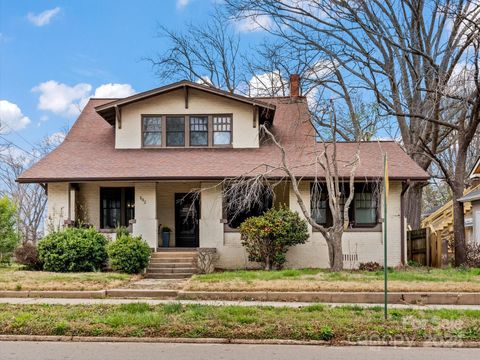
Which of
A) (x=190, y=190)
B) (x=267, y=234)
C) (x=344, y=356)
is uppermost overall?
(x=190, y=190)

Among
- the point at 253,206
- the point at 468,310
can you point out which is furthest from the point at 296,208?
the point at 468,310

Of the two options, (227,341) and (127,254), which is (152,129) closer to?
(127,254)

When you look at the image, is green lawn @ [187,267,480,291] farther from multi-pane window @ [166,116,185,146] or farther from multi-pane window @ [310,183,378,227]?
multi-pane window @ [166,116,185,146]

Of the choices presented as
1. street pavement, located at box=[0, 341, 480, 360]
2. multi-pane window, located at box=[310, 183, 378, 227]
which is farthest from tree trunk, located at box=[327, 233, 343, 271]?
street pavement, located at box=[0, 341, 480, 360]

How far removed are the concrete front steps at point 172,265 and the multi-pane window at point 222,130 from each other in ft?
16.0

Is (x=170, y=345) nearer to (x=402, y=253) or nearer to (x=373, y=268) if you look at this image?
(x=373, y=268)

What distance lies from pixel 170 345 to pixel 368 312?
383 cm

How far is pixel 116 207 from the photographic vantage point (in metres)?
21.1

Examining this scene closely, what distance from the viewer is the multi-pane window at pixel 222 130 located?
21422 mm

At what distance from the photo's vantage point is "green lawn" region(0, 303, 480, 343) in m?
8.62

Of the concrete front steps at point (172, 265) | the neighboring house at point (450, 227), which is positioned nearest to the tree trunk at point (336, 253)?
the concrete front steps at point (172, 265)

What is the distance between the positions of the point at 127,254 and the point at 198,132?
643 centimetres

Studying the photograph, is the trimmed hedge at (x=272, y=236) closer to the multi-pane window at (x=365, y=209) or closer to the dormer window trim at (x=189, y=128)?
the multi-pane window at (x=365, y=209)

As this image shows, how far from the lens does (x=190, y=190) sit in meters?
21.0
